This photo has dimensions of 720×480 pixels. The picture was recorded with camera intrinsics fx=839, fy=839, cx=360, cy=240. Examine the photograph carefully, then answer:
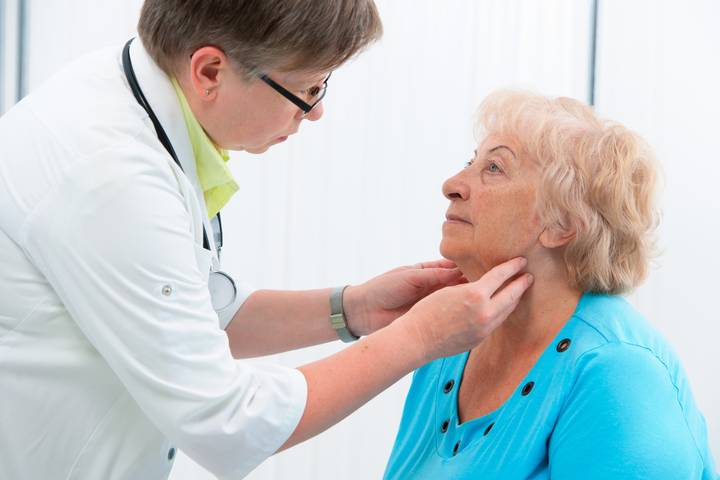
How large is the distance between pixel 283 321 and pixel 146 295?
71 cm

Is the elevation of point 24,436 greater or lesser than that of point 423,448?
greater

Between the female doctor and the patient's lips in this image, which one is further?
the patient's lips

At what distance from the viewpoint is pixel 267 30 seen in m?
1.16

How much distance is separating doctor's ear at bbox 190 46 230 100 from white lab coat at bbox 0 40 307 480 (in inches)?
2.3

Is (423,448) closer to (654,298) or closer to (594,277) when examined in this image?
(594,277)

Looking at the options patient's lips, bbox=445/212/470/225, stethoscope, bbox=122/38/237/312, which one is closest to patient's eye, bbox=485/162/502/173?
patient's lips, bbox=445/212/470/225

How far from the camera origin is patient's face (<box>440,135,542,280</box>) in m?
1.57

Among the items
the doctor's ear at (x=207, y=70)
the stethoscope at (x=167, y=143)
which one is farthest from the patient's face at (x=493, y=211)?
the doctor's ear at (x=207, y=70)

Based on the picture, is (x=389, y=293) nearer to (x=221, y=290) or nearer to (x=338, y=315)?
(x=338, y=315)

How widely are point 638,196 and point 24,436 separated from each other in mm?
1110

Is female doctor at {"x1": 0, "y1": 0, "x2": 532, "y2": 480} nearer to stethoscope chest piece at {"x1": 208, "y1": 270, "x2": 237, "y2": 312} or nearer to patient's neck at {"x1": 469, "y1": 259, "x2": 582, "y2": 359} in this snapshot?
patient's neck at {"x1": 469, "y1": 259, "x2": 582, "y2": 359}

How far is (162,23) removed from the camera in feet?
4.01

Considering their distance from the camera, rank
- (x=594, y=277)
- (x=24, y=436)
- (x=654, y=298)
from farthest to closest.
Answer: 1. (x=654, y=298)
2. (x=594, y=277)
3. (x=24, y=436)

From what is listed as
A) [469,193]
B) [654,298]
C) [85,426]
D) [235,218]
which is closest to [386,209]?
[235,218]
